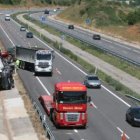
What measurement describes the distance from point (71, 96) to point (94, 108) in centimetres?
952

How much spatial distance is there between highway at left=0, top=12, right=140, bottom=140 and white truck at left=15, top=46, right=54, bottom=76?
3.80ft

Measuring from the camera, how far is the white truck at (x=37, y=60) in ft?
205

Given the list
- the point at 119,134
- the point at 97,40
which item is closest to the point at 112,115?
the point at 119,134

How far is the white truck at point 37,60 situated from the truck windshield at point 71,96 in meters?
27.3

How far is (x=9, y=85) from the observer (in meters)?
52.3

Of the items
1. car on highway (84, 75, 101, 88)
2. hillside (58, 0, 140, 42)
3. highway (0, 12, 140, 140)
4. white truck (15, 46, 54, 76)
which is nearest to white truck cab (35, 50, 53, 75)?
white truck (15, 46, 54, 76)

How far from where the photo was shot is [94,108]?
44.3m

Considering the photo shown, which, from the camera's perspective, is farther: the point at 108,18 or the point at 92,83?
the point at 108,18

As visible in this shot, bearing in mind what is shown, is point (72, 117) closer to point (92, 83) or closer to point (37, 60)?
point (92, 83)

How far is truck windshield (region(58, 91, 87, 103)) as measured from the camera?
35.1m

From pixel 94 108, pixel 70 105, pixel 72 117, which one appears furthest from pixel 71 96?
pixel 94 108

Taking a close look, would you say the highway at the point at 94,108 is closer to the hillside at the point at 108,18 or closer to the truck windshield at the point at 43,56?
the truck windshield at the point at 43,56

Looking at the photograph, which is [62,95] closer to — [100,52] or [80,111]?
[80,111]

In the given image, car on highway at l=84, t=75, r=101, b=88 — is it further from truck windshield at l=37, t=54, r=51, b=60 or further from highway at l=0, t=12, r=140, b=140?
truck windshield at l=37, t=54, r=51, b=60
